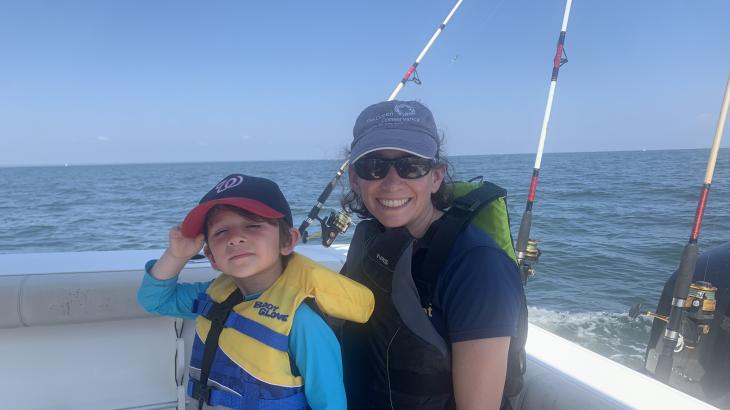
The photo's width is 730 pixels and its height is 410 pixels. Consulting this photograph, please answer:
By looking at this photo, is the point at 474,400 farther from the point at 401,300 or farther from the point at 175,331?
the point at 175,331

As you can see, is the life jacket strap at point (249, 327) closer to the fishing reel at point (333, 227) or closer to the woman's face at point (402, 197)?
the woman's face at point (402, 197)

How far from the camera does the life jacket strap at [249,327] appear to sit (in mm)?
1361

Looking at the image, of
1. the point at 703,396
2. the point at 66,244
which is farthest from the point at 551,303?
the point at 66,244

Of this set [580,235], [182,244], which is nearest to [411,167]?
[182,244]

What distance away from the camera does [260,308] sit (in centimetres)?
143

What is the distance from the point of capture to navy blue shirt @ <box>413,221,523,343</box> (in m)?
1.13

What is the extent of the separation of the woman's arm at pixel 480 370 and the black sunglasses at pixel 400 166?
1.71 ft

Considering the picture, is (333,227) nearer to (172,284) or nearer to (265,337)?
(172,284)

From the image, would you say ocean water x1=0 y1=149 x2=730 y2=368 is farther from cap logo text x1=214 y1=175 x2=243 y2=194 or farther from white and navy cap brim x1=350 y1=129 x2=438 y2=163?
cap logo text x1=214 y1=175 x2=243 y2=194

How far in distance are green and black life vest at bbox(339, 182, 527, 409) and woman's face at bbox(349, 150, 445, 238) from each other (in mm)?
61

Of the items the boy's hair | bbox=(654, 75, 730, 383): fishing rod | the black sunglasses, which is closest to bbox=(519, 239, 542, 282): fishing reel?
bbox=(654, 75, 730, 383): fishing rod

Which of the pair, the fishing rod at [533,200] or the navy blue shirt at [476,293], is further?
the fishing rod at [533,200]

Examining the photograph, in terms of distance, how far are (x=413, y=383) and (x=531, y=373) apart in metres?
0.64

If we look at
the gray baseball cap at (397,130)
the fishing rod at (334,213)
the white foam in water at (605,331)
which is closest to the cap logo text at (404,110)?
the gray baseball cap at (397,130)
